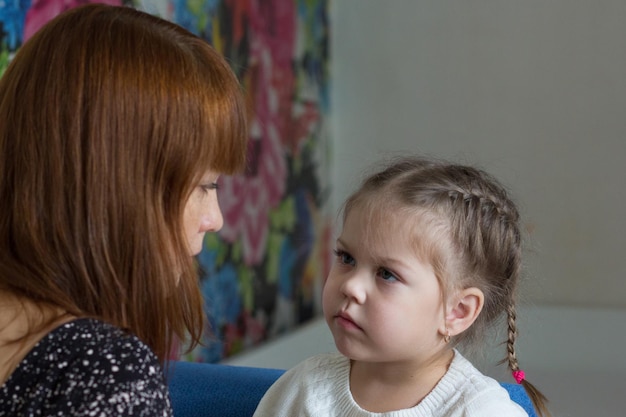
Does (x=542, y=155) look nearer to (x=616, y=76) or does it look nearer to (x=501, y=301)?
(x=616, y=76)

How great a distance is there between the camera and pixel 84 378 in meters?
1.12

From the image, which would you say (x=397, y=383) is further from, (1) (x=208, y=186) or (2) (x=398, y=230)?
(1) (x=208, y=186)

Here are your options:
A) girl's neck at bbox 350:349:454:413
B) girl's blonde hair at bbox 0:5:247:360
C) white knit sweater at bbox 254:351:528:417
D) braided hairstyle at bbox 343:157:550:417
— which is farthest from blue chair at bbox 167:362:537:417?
girl's blonde hair at bbox 0:5:247:360

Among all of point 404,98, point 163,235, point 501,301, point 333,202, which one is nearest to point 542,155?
point 404,98

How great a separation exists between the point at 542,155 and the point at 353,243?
3.54 m

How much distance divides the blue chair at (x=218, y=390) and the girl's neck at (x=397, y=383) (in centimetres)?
37

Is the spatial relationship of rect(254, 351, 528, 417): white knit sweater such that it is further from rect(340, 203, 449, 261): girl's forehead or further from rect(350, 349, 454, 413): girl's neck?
rect(340, 203, 449, 261): girl's forehead

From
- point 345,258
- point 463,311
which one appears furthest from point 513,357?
point 345,258

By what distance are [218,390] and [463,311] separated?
621mm

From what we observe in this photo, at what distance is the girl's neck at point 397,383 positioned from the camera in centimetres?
154

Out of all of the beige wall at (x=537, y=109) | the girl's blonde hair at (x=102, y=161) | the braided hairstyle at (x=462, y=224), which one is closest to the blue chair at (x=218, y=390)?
the braided hairstyle at (x=462, y=224)

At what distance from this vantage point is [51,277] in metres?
1.19

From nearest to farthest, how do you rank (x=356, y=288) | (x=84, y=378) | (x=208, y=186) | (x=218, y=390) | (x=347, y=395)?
1. (x=84, y=378)
2. (x=208, y=186)
3. (x=356, y=288)
4. (x=347, y=395)
5. (x=218, y=390)

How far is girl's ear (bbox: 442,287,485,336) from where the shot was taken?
1550 mm
